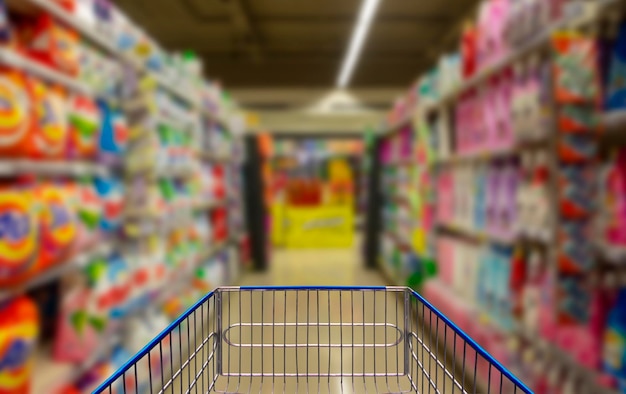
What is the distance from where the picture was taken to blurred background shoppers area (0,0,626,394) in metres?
1.45

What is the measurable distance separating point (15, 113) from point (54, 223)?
1.33 ft

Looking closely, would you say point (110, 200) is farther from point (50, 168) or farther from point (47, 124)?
point (47, 124)

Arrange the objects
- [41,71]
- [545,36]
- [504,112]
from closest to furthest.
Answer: [41,71] < [545,36] < [504,112]

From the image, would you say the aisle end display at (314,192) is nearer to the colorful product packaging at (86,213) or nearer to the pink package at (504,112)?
the pink package at (504,112)

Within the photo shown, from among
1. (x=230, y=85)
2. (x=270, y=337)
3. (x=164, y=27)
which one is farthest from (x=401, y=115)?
(x=230, y=85)

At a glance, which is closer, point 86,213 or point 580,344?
point 580,344

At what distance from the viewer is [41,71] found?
5.09 feet

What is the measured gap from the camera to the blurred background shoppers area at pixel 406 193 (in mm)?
1451

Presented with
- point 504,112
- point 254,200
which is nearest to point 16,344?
point 504,112

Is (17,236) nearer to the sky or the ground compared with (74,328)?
nearer to the sky

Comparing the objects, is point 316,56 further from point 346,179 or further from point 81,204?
point 81,204

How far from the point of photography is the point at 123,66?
2266 mm

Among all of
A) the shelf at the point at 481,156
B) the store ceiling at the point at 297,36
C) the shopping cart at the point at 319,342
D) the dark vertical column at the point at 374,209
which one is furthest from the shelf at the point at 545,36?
the store ceiling at the point at 297,36

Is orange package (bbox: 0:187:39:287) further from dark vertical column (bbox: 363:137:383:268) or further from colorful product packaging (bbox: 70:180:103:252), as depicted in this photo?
dark vertical column (bbox: 363:137:383:268)
